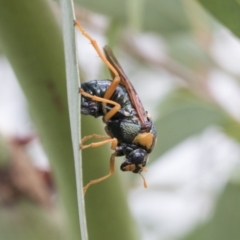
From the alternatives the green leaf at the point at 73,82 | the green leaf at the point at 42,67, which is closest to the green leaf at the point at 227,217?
the green leaf at the point at 42,67

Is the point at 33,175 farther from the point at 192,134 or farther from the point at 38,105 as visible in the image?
the point at 192,134

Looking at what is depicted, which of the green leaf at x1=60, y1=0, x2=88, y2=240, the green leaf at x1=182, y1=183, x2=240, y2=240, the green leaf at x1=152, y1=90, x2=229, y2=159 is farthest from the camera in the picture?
the green leaf at x1=152, y1=90, x2=229, y2=159

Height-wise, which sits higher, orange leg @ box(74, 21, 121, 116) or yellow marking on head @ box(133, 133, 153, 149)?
orange leg @ box(74, 21, 121, 116)

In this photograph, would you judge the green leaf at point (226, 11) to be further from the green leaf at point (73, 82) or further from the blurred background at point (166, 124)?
the green leaf at point (73, 82)

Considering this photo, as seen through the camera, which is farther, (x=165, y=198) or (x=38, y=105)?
(x=165, y=198)

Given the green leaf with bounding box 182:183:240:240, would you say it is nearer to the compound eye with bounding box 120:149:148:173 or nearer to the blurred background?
the blurred background

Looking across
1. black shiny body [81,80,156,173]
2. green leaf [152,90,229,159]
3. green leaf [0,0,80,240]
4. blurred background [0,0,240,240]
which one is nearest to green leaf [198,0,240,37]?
blurred background [0,0,240,240]

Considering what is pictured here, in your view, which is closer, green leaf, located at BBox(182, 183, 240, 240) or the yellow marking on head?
the yellow marking on head

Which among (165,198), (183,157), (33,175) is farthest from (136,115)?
(183,157)
